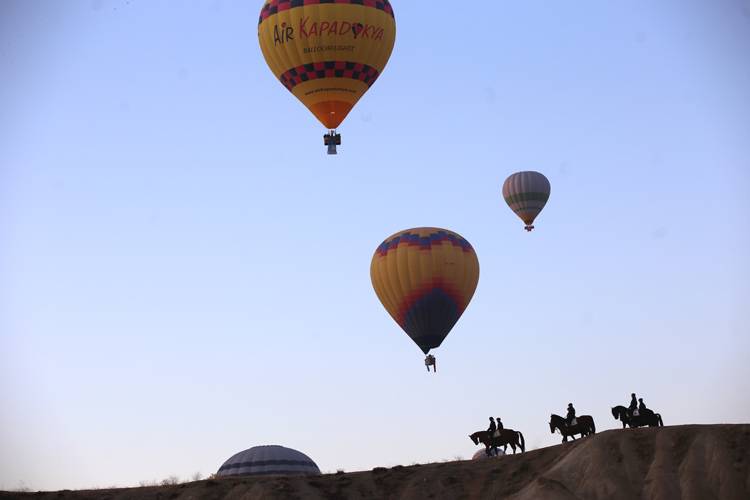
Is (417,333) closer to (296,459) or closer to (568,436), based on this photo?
(296,459)

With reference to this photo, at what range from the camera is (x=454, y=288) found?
86438mm

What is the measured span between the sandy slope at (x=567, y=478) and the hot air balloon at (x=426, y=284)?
53.0ft

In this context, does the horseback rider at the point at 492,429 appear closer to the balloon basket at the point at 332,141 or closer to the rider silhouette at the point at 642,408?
the rider silhouette at the point at 642,408

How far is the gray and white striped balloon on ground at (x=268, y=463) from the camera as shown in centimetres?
8456

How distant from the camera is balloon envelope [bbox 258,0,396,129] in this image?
8012cm

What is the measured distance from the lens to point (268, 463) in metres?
84.9

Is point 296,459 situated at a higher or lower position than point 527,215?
lower

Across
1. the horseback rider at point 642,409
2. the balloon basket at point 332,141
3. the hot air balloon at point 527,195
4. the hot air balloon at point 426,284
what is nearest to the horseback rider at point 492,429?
the horseback rider at point 642,409

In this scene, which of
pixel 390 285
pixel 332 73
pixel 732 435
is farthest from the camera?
pixel 390 285

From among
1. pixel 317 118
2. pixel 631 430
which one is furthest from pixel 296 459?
pixel 631 430

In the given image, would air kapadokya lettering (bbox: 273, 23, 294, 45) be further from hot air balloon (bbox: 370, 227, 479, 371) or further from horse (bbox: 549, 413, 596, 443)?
horse (bbox: 549, 413, 596, 443)

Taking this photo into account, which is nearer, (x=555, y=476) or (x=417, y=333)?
(x=555, y=476)

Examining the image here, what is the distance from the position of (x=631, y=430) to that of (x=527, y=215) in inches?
1539

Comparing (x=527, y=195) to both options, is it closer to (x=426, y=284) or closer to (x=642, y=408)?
(x=426, y=284)
